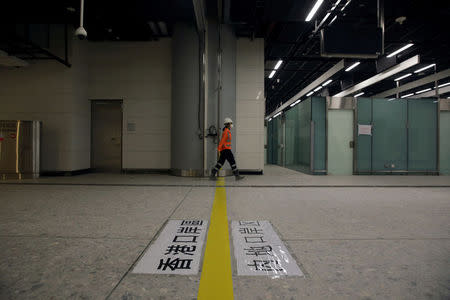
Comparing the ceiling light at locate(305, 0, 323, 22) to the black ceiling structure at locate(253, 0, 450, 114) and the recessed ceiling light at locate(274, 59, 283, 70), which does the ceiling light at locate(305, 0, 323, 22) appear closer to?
the black ceiling structure at locate(253, 0, 450, 114)

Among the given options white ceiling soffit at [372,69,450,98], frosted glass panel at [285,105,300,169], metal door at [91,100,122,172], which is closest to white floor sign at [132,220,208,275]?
metal door at [91,100,122,172]

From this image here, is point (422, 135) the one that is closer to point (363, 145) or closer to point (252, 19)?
point (363, 145)

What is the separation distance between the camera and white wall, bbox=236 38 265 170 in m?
8.36

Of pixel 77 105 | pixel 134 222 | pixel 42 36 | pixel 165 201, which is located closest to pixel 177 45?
pixel 77 105

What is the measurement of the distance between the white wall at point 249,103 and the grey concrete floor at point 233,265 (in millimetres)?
4000

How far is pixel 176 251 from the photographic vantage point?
198 cm

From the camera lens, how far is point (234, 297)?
1374 mm

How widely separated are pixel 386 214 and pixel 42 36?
1103 centimetres

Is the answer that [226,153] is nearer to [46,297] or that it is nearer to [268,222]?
[268,222]

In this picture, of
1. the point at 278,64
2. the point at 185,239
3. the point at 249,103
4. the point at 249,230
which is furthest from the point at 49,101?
the point at 278,64

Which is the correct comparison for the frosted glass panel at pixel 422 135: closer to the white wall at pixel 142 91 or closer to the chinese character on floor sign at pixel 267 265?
the white wall at pixel 142 91

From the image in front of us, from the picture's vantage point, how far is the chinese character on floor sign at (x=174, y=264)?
171 centimetres

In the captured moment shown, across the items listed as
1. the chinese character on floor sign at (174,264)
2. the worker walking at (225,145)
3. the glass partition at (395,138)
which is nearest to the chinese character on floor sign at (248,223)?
the chinese character on floor sign at (174,264)

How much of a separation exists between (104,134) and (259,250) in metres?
8.66
